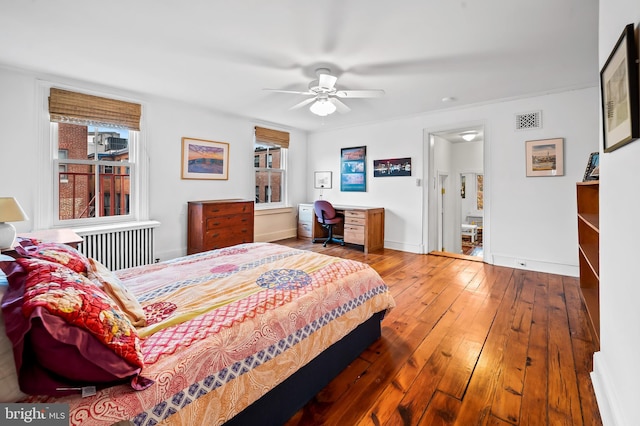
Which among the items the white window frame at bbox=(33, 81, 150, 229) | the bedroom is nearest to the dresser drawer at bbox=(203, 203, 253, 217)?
the bedroom

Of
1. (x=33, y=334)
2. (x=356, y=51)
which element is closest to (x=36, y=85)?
(x=356, y=51)

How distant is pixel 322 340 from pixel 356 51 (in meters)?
2.53

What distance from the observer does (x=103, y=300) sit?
1.05 metres

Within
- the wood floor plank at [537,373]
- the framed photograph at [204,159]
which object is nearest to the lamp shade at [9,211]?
the framed photograph at [204,159]

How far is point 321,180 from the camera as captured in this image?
6.54 metres

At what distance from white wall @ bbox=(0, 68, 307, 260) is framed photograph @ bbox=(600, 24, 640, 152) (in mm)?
4781

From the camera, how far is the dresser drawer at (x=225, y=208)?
14.1 feet

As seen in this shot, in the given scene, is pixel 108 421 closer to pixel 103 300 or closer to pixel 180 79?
pixel 103 300

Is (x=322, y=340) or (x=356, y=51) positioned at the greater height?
(x=356, y=51)

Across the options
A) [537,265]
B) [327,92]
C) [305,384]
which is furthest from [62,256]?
[537,265]

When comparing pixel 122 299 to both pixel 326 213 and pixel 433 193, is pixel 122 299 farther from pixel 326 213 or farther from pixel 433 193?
pixel 433 193

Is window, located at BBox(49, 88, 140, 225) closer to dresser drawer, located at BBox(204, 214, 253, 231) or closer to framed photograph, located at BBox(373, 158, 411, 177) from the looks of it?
dresser drawer, located at BBox(204, 214, 253, 231)

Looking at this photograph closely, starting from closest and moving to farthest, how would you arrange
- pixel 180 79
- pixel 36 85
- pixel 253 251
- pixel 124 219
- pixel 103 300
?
pixel 103 300
pixel 253 251
pixel 36 85
pixel 180 79
pixel 124 219

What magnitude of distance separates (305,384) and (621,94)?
2.04 m
